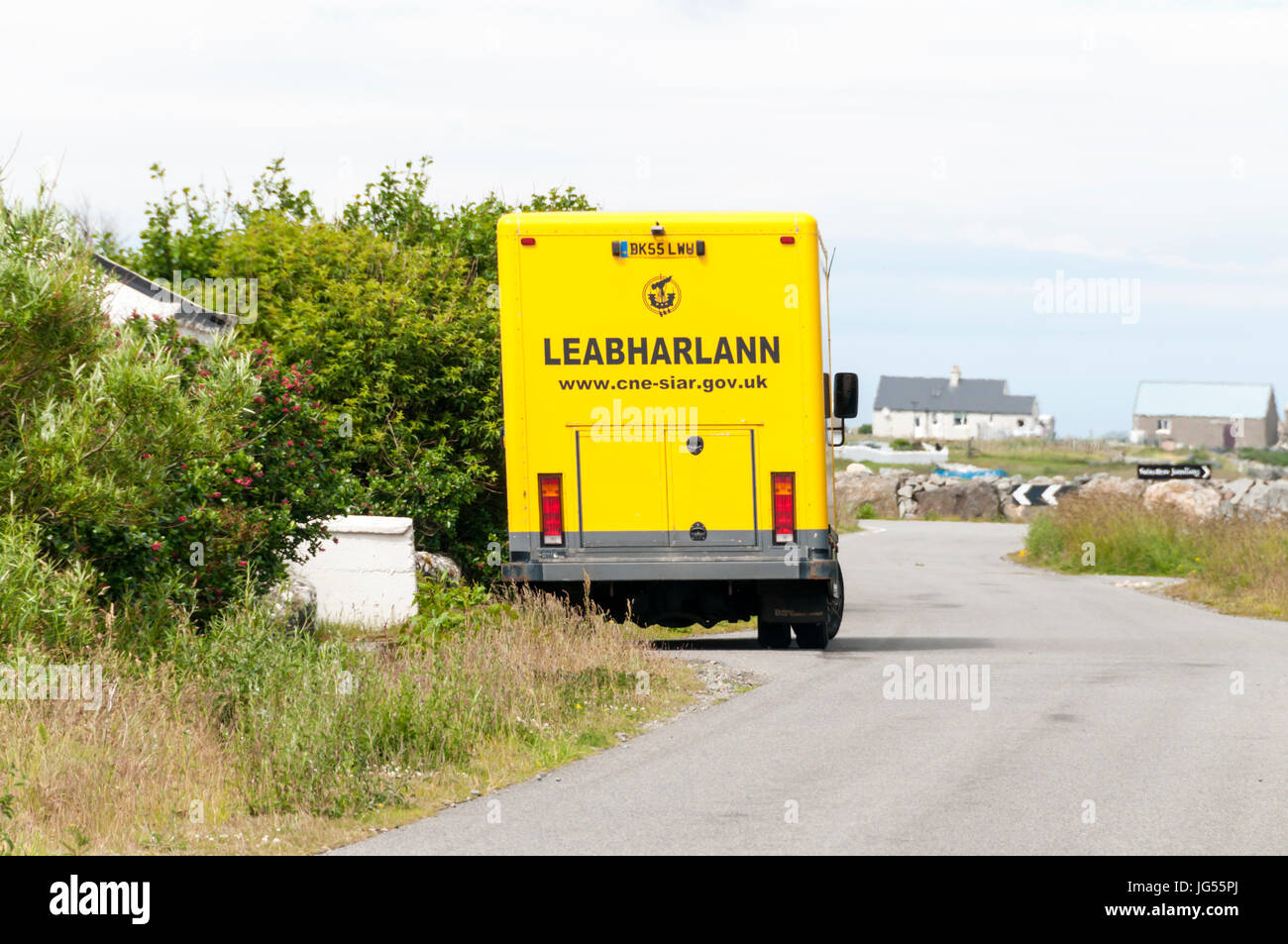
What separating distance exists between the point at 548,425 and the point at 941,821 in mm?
7379

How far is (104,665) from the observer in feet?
32.2

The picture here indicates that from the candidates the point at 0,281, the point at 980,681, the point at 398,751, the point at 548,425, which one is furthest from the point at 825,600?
the point at 0,281

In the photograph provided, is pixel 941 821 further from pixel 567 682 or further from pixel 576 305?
pixel 576 305

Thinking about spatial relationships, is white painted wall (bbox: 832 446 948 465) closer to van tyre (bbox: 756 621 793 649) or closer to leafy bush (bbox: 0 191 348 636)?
van tyre (bbox: 756 621 793 649)

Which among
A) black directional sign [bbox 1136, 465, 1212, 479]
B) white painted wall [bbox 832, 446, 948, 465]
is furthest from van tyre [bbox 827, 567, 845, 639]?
white painted wall [bbox 832, 446, 948, 465]

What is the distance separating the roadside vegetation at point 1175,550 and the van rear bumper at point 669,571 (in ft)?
31.5

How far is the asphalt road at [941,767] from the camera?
7289 millimetres

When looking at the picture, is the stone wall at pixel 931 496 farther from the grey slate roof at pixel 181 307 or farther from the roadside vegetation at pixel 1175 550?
the grey slate roof at pixel 181 307

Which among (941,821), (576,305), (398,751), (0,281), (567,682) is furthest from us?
(576,305)

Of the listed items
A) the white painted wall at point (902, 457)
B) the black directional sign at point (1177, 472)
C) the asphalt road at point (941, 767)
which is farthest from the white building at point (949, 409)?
the asphalt road at point (941, 767)

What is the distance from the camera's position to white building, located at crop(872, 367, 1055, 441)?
12719cm

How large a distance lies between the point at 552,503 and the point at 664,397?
4.64 ft

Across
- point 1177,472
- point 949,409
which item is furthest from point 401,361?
point 949,409

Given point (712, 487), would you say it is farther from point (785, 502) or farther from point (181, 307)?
point (181, 307)
